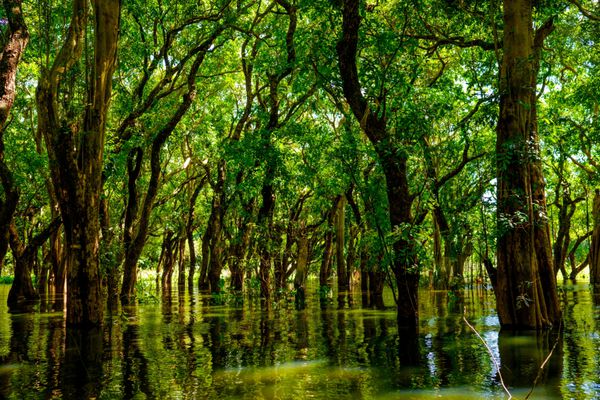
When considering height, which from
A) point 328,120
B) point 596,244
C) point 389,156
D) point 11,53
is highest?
point 328,120

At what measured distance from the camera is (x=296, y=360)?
8.36 metres

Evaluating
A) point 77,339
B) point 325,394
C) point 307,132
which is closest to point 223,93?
point 307,132

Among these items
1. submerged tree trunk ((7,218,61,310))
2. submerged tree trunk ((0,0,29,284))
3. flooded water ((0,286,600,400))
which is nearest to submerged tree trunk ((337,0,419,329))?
flooded water ((0,286,600,400))

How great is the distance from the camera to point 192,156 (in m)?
23.9

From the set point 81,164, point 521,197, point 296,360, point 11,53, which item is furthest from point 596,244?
point 11,53

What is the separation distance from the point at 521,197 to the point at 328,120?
1360cm

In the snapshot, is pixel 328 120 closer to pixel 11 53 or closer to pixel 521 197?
pixel 11 53

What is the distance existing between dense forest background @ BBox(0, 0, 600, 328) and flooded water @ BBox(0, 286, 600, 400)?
104cm

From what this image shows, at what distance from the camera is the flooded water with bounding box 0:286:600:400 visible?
643 centimetres

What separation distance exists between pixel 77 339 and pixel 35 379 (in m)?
2.94

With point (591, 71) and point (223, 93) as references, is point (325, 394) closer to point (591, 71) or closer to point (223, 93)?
point (591, 71)

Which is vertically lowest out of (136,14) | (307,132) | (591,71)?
(307,132)

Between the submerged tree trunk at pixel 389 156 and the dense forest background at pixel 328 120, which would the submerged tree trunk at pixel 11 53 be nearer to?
the dense forest background at pixel 328 120

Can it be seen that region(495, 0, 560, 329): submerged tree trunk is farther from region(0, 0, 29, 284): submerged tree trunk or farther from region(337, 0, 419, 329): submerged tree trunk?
region(0, 0, 29, 284): submerged tree trunk
